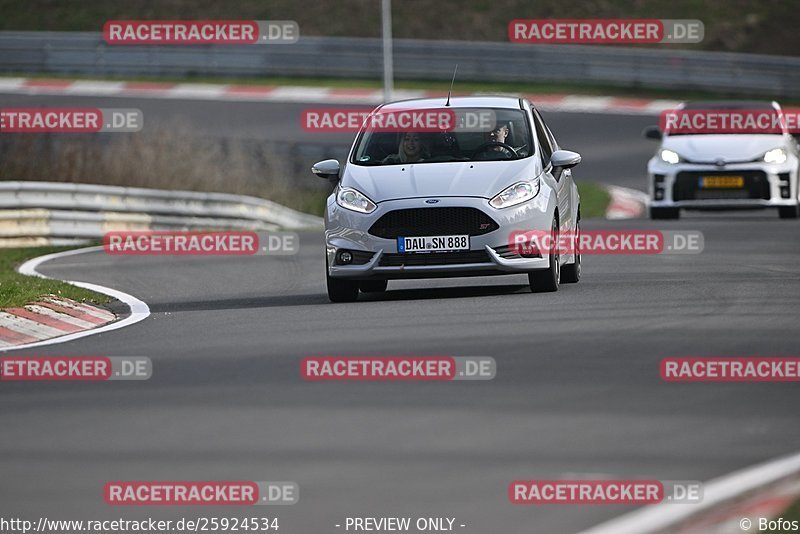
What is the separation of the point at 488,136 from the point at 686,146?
8.91 m

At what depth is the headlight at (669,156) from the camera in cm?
2305

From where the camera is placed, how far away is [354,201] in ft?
46.1

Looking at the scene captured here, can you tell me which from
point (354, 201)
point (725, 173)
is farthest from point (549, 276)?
point (725, 173)

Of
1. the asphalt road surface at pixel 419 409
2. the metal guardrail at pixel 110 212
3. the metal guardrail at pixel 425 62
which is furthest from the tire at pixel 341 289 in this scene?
the metal guardrail at pixel 425 62

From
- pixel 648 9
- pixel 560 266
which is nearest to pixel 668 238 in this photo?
pixel 560 266

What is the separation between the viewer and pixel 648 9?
47.9 m

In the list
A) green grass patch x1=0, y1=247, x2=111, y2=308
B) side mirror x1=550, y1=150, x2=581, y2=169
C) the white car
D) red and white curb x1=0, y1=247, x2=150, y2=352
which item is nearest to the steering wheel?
side mirror x1=550, y1=150, x2=581, y2=169

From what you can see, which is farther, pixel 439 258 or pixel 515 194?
pixel 515 194

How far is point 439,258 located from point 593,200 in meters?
15.2

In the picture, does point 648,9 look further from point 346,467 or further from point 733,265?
point 346,467

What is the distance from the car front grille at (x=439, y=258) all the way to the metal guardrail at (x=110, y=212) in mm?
10540

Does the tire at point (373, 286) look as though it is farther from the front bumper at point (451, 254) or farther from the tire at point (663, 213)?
the tire at point (663, 213)

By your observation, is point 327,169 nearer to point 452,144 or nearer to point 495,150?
point 452,144

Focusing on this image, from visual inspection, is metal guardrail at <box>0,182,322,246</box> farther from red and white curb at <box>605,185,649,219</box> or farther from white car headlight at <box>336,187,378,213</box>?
white car headlight at <box>336,187,378,213</box>
